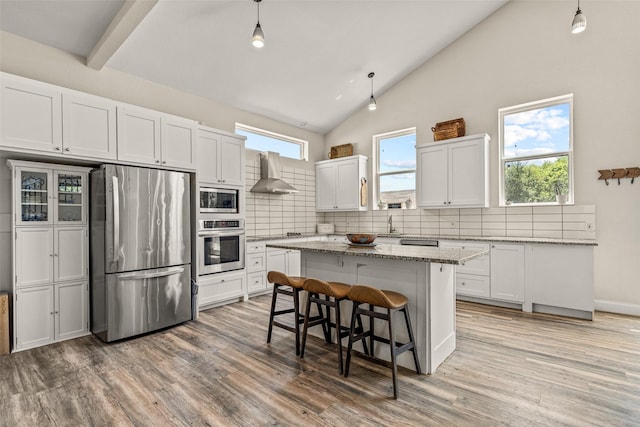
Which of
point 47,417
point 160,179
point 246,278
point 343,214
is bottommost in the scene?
point 47,417

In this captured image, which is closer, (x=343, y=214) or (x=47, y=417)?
(x=47, y=417)

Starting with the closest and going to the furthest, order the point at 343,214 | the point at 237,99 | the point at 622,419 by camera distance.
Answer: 1. the point at 622,419
2. the point at 237,99
3. the point at 343,214

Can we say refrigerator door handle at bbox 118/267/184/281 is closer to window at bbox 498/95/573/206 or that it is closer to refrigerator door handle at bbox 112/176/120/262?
refrigerator door handle at bbox 112/176/120/262

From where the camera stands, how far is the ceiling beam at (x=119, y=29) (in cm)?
291

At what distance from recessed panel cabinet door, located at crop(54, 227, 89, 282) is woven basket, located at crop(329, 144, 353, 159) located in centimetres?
446

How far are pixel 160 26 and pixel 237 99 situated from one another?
1646mm

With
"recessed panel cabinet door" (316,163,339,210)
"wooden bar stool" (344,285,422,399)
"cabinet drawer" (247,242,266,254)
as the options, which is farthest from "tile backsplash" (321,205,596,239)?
"wooden bar stool" (344,285,422,399)

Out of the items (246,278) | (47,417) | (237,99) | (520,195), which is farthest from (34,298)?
(520,195)

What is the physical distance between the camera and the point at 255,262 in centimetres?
488

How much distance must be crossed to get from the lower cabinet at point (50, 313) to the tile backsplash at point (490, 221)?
15.0 feet

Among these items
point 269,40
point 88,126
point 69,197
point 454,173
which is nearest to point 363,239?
point 454,173

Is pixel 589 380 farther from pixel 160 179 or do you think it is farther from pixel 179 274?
pixel 160 179

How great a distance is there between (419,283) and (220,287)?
2.88 m

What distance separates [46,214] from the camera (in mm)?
3174
